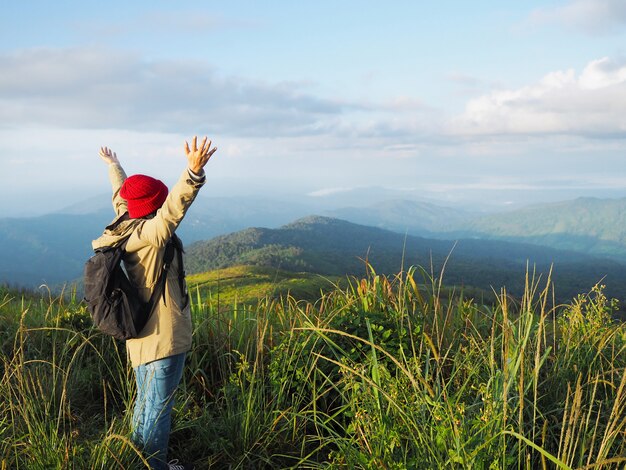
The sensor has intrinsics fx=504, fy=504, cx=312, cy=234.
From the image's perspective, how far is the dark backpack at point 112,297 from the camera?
12.1 ft

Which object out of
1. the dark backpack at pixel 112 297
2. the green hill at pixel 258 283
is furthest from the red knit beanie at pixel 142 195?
the green hill at pixel 258 283

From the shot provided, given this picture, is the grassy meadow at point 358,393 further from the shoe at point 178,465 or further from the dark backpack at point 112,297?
the dark backpack at point 112,297

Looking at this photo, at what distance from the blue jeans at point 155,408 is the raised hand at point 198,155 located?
5.04 feet

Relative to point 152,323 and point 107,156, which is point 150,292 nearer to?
point 152,323

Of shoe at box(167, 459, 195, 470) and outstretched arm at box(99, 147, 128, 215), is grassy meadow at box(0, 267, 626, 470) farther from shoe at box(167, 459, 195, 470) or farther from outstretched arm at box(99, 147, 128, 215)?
outstretched arm at box(99, 147, 128, 215)

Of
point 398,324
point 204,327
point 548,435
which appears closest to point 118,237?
point 204,327

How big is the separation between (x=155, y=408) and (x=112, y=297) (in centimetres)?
96

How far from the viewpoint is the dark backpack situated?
3.70m

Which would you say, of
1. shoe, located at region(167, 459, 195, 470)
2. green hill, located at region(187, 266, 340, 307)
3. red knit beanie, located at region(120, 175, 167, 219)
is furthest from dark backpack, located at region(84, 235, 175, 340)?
green hill, located at region(187, 266, 340, 307)

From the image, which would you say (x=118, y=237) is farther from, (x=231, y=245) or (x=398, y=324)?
(x=231, y=245)

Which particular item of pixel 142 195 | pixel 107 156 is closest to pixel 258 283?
pixel 107 156

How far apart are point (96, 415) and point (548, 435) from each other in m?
3.87

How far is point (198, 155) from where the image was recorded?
3514 millimetres

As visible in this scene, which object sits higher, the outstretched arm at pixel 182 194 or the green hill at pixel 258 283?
the outstretched arm at pixel 182 194
